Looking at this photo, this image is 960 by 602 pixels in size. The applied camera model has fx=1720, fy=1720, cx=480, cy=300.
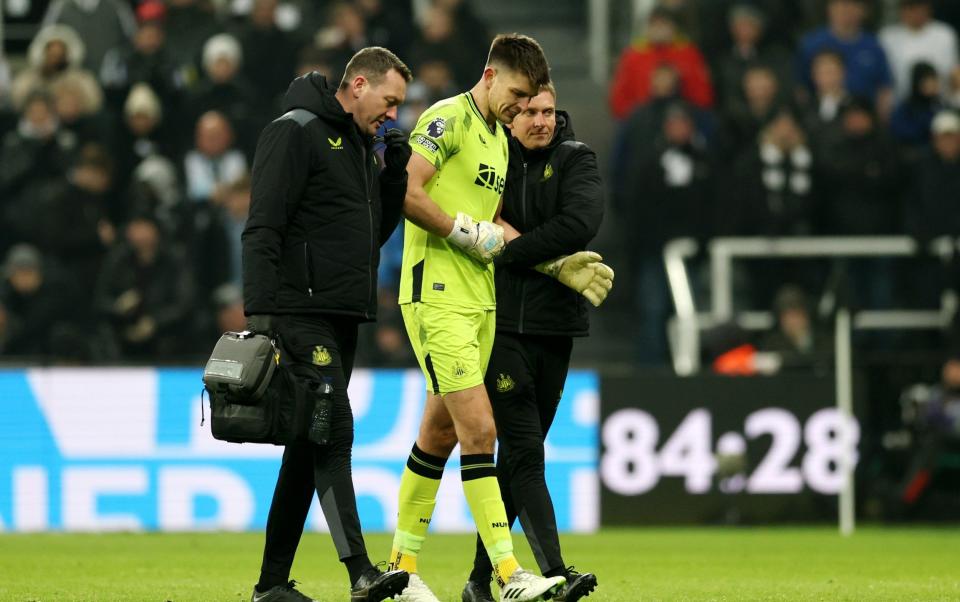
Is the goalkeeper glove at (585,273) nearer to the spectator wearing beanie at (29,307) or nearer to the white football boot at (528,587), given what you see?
the white football boot at (528,587)

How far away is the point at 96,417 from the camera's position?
42.1 ft

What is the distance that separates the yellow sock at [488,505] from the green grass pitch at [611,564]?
0.65 meters

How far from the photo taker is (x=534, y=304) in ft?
25.8

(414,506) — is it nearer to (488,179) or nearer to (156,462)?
(488,179)

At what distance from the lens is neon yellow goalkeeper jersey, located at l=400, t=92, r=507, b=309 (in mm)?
7570

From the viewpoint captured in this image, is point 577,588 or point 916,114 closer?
point 577,588

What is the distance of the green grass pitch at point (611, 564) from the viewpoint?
8.21m

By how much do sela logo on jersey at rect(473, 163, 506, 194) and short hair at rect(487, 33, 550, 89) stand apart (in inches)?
16.9

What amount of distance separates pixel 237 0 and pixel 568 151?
30.1 feet

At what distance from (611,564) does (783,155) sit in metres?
5.75

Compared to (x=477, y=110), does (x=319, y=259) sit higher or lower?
lower

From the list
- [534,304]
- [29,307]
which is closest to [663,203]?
[29,307]

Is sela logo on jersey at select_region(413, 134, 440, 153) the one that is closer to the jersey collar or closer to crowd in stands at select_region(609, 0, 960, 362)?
the jersey collar

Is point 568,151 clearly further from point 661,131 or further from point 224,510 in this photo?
point 661,131
